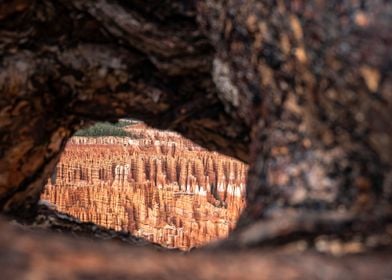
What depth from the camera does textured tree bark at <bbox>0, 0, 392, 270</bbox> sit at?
2.74m

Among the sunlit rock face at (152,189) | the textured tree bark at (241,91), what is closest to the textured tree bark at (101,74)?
the textured tree bark at (241,91)

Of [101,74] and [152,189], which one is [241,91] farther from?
[152,189]

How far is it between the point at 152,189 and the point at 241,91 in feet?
30.9

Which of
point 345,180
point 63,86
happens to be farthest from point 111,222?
point 345,180

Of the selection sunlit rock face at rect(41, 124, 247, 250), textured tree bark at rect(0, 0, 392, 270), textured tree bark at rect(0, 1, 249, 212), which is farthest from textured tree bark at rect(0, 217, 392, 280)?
sunlit rock face at rect(41, 124, 247, 250)


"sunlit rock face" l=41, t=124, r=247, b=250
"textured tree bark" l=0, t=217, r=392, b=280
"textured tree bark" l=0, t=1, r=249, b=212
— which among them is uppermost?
"textured tree bark" l=0, t=1, r=249, b=212

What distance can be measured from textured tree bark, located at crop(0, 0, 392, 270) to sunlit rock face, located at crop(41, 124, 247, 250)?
469 cm

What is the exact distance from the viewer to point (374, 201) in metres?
2.71

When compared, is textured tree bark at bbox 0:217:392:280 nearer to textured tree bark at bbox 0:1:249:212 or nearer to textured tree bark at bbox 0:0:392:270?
textured tree bark at bbox 0:0:392:270

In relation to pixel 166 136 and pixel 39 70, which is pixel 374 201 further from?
pixel 166 136

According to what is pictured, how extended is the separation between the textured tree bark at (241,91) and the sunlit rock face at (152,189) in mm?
4689

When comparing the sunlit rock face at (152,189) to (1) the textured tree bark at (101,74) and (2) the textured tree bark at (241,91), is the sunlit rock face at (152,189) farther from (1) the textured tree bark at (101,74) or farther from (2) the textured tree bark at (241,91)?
(2) the textured tree bark at (241,91)

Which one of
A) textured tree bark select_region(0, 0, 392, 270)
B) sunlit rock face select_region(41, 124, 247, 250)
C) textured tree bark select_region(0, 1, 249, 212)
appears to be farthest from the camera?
sunlit rock face select_region(41, 124, 247, 250)

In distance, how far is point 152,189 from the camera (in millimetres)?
13164
